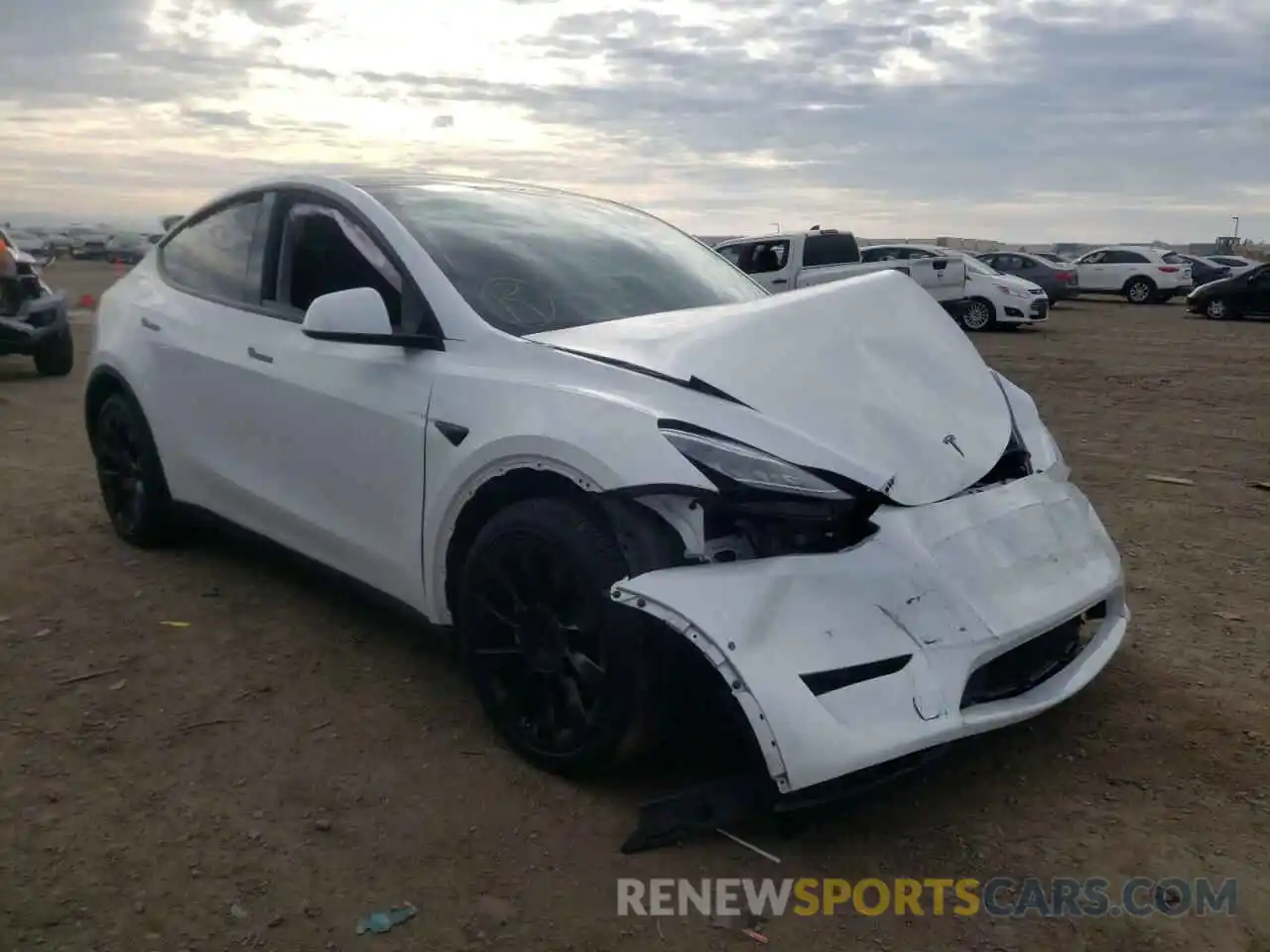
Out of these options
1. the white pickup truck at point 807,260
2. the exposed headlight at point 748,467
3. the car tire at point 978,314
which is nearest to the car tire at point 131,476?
the exposed headlight at point 748,467

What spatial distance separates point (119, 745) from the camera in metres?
3.36

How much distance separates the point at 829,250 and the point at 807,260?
0.56 meters

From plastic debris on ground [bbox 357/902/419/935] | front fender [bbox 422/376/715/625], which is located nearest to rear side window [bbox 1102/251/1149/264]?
front fender [bbox 422/376/715/625]

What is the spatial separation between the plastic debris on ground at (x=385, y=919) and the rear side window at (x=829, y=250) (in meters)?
15.9

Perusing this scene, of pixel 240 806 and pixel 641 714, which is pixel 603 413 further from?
pixel 240 806

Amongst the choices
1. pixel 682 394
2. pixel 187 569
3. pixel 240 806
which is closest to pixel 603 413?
pixel 682 394

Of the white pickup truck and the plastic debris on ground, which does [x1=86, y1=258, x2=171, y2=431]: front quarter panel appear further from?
the white pickup truck

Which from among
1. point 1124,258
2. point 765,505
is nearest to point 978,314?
point 1124,258

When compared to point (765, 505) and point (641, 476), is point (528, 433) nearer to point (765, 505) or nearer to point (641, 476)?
point (641, 476)

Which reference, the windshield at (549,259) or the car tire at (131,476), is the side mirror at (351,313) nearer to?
the windshield at (549,259)

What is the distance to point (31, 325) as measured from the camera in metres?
10.9

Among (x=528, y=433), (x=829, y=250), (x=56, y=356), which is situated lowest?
(x=56, y=356)

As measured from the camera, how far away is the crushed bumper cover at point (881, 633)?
2.49 meters

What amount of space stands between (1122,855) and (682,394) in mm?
1572
